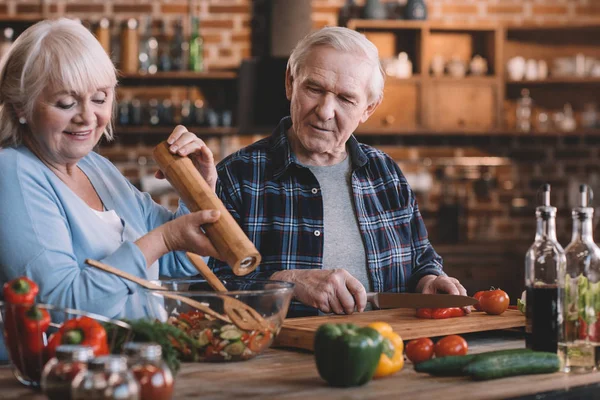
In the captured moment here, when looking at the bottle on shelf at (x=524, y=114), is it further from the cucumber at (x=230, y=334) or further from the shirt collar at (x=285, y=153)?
the cucumber at (x=230, y=334)

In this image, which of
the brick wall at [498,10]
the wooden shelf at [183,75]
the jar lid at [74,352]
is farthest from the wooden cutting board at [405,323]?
the brick wall at [498,10]

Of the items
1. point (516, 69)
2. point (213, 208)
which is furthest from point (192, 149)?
point (516, 69)

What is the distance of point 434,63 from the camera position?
5.94m

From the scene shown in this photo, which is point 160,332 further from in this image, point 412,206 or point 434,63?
point 434,63

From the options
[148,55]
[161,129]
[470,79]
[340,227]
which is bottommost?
[340,227]

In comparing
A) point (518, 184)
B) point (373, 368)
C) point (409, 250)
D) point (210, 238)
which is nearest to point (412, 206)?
point (409, 250)

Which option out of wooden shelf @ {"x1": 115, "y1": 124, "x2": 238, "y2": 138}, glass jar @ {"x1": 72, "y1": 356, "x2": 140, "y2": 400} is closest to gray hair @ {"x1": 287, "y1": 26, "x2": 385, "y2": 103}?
glass jar @ {"x1": 72, "y1": 356, "x2": 140, "y2": 400}

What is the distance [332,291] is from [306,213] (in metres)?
0.44

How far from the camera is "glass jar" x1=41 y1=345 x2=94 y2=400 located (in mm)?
1351

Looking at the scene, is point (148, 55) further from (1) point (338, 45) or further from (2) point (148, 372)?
(2) point (148, 372)

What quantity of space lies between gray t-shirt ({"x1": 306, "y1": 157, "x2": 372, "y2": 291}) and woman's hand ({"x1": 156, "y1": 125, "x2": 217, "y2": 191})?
0.47 metres

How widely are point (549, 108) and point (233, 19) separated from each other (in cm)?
223

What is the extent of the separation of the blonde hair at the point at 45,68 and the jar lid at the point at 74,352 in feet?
2.43

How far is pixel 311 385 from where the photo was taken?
1643 mm
